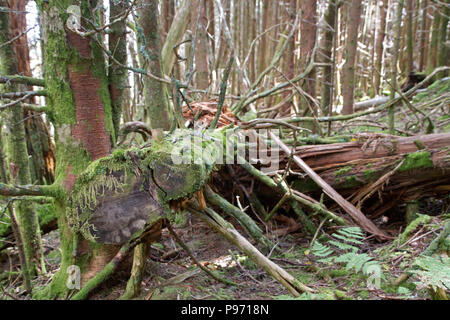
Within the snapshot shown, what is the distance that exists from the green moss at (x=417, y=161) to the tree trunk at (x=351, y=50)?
98.8 inches

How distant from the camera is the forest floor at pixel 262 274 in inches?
81.4

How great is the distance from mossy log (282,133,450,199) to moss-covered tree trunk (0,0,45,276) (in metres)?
2.41

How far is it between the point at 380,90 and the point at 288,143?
Answer: 771 cm

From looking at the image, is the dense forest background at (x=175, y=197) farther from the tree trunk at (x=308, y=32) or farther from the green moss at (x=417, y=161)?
the tree trunk at (x=308, y=32)

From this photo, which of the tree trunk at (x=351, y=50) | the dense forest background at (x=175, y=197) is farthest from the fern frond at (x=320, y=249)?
the tree trunk at (x=351, y=50)

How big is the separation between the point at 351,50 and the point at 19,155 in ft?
15.7

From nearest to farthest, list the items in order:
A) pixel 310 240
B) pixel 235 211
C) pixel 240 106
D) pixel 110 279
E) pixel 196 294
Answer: pixel 196 294, pixel 110 279, pixel 235 211, pixel 310 240, pixel 240 106

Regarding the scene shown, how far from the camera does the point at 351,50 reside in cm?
529

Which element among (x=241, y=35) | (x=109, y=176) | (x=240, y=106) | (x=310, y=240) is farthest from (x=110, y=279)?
(x=241, y=35)

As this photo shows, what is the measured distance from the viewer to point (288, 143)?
3.93 meters

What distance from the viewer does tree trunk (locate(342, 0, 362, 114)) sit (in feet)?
16.9

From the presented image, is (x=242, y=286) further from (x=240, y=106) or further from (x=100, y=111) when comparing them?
(x=240, y=106)

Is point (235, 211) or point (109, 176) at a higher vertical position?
point (109, 176)

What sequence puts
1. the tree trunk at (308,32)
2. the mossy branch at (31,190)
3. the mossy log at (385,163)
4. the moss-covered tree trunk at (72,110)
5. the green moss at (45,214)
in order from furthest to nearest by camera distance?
1. the tree trunk at (308,32)
2. the green moss at (45,214)
3. the mossy log at (385,163)
4. the moss-covered tree trunk at (72,110)
5. the mossy branch at (31,190)
